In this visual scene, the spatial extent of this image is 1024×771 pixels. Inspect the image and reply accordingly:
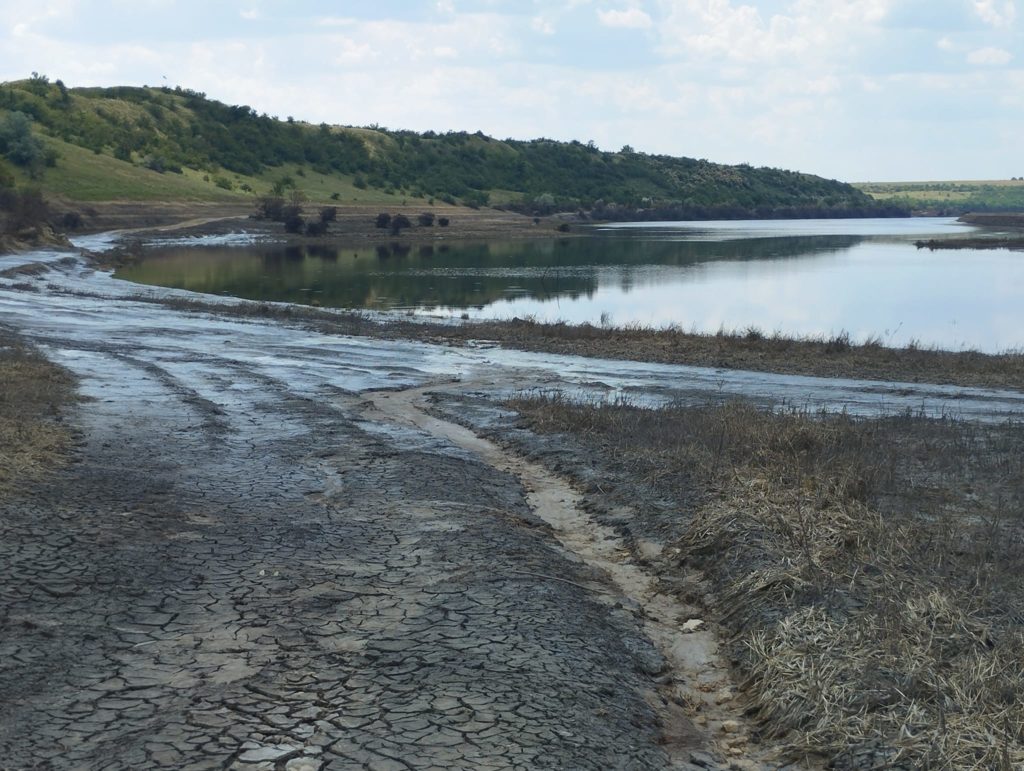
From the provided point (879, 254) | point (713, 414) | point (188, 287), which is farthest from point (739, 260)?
point (713, 414)

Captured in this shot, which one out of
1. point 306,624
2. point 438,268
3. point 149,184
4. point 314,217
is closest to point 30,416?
point 306,624

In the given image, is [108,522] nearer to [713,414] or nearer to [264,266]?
[713,414]

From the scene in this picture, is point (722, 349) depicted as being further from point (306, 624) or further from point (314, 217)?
point (314, 217)

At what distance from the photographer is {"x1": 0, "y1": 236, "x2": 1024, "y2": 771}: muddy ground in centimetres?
526

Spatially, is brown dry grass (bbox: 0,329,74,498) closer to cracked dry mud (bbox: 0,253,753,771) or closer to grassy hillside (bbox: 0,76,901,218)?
cracked dry mud (bbox: 0,253,753,771)

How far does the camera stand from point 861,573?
7.59 m

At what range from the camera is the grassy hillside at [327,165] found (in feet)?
281

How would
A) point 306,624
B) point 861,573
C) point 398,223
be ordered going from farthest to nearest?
point 398,223 → point 861,573 → point 306,624

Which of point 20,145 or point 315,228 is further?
point 315,228

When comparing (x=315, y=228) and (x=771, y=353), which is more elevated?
(x=315, y=228)

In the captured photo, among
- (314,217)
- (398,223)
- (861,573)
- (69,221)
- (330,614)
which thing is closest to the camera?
(330,614)

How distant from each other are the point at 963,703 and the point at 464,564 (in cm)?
380

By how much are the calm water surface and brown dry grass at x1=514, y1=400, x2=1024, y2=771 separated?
19.9 meters

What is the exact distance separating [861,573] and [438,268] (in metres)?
49.9
